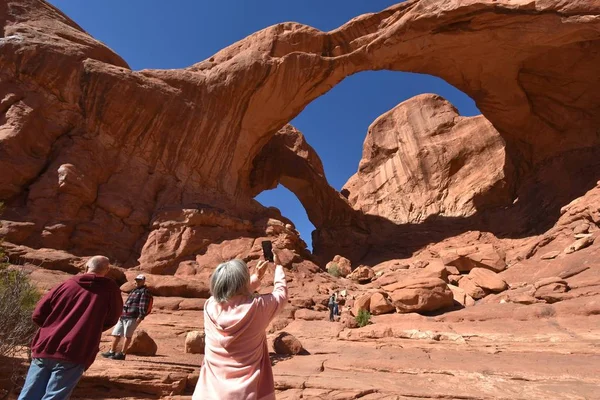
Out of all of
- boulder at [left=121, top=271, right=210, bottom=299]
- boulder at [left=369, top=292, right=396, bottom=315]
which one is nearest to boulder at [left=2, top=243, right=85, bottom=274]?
boulder at [left=121, top=271, right=210, bottom=299]

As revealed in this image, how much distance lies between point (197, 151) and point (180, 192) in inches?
83.7

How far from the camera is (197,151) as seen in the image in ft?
56.4

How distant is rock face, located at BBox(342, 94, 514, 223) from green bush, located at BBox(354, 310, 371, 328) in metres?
17.8

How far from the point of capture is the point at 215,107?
17.7 metres

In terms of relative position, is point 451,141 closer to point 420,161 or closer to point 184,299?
point 420,161

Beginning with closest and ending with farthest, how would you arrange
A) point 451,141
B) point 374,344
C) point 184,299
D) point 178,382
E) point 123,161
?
point 178,382 < point 374,344 < point 184,299 < point 123,161 < point 451,141

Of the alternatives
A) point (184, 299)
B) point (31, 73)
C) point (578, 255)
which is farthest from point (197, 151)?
point (578, 255)

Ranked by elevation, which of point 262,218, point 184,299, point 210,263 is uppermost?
point 262,218

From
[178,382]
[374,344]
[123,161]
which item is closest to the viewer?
[178,382]

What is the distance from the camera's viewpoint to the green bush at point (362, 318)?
933cm

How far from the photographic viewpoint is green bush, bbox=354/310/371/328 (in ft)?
30.6

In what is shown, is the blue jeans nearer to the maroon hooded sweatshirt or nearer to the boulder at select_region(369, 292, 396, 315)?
the maroon hooded sweatshirt

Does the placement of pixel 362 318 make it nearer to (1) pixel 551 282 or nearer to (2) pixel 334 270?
(1) pixel 551 282

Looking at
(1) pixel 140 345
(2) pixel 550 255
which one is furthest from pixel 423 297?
(1) pixel 140 345
